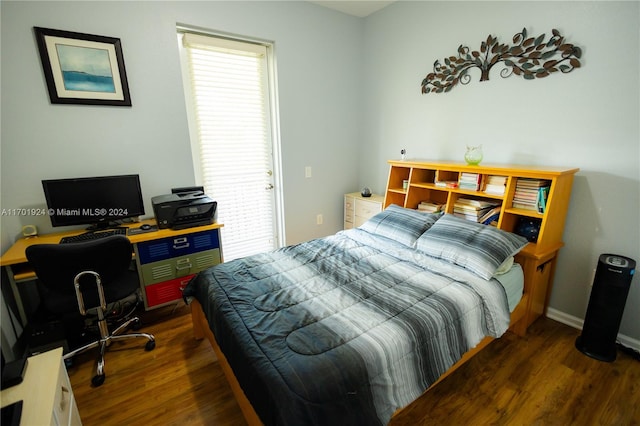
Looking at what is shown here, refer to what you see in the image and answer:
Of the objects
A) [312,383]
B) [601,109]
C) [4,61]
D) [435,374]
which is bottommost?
[435,374]

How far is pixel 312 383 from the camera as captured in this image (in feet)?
3.53

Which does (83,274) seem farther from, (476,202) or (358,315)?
(476,202)

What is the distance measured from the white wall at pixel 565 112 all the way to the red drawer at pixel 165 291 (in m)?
2.64

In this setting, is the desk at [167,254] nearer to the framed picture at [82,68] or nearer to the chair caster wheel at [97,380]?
the chair caster wheel at [97,380]

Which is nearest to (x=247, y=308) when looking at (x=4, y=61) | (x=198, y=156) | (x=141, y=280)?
(x=141, y=280)

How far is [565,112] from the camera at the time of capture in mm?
2045

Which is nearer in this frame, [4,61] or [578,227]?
[4,61]

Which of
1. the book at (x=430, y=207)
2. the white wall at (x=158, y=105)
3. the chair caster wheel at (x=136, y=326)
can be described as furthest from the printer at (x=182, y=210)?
the book at (x=430, y=207)

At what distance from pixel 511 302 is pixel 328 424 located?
146 centimetres

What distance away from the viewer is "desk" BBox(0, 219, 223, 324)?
2.19 metres

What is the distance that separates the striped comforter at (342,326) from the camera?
1.10 m

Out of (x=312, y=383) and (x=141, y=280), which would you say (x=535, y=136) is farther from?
(x=141, y=280)

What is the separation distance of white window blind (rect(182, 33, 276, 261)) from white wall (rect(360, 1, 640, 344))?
1.63 meters

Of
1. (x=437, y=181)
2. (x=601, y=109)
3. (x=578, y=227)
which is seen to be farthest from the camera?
(x=437, y=181)
